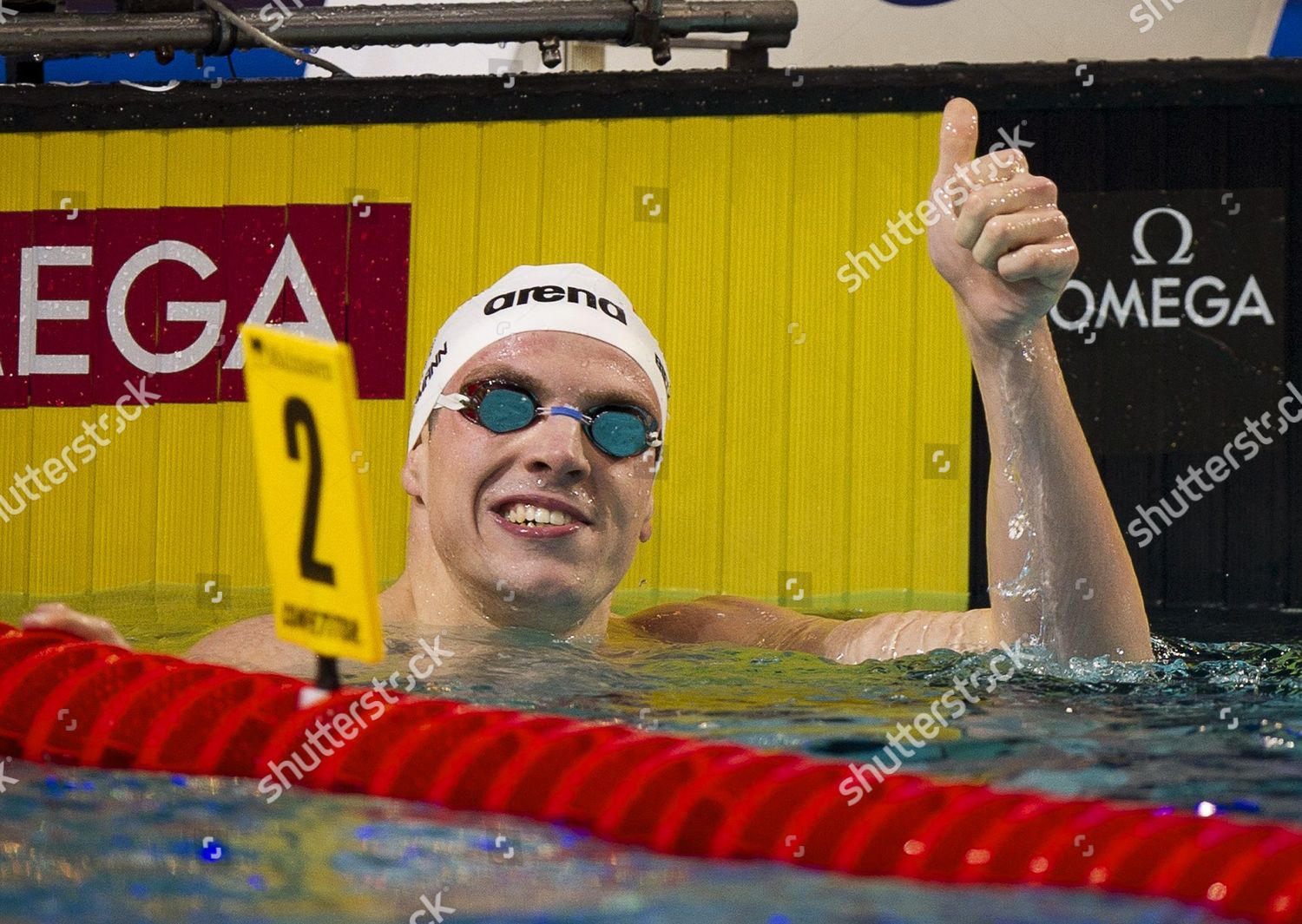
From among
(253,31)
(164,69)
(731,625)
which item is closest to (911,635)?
(731,625)

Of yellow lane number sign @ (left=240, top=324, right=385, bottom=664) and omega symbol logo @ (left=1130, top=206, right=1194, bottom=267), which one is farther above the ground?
omega symbol logo @ (left=1130, top=206, right=1194, bottom=267)

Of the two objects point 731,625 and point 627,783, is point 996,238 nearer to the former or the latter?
point 627,783

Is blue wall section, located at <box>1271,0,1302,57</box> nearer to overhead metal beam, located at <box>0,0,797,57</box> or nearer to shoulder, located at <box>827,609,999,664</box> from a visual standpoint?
overhead metal beam, located at <box>0,0,797,57</box>

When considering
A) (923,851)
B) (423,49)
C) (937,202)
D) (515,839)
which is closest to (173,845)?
(515,839)

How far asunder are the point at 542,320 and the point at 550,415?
264mm

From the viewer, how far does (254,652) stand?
9.60 feet

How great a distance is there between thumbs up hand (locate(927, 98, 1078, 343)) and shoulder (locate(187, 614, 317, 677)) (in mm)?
1333

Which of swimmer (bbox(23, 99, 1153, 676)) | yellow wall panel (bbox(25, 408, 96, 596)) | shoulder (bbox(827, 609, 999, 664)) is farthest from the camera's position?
yellow wall panel (bbox(25, 408, 96, 596))

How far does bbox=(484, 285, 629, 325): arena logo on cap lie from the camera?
128 inches

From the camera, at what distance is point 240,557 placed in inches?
193

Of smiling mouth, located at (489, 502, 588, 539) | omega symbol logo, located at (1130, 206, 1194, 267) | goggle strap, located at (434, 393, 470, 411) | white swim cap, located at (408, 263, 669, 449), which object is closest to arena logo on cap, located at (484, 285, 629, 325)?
white swim cap, located at (408, 263, 669, 449)

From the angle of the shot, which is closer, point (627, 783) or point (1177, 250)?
point (627, 783)

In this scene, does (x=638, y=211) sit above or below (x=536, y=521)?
above

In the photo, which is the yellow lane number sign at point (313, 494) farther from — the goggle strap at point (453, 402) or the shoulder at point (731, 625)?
the shoulder at point (731, 625)
